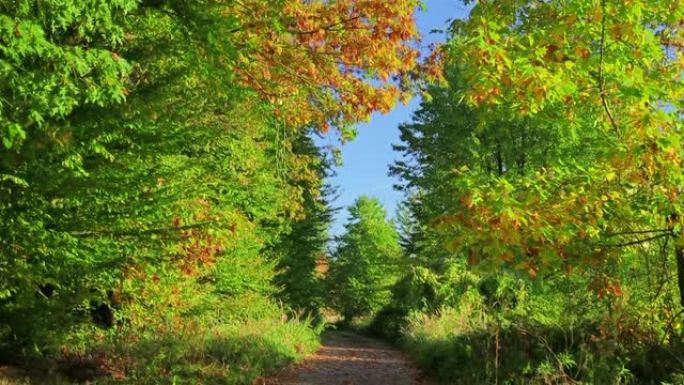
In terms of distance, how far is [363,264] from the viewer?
4725 centimetres

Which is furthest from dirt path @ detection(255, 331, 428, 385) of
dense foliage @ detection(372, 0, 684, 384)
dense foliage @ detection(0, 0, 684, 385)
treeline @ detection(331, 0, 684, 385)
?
dense foliage @ detection(372, 0, 684, 384)

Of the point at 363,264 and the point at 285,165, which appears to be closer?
the point at 285,165

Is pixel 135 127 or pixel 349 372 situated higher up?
pixel 135 127

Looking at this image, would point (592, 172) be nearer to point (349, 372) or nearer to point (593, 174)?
point (593, 174)

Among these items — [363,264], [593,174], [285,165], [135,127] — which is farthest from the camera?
[363,264]

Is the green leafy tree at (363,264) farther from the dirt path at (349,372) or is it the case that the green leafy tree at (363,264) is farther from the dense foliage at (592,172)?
the dense foliage at (592,172)

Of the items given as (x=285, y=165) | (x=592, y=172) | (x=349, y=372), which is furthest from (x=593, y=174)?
(x=349, y=372)

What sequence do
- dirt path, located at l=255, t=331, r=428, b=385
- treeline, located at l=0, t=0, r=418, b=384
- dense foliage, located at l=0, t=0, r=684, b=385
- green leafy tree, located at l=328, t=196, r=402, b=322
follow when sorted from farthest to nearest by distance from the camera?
green leafy tree, located at l=328, t=196, r=402, b=322 < dirt path, located at l=255, t=331, r=428, b=385 < dense foliage, located at l=0, t=0, r=684, b=385 < treeline, located at l=0, t=0, r=418, b=384

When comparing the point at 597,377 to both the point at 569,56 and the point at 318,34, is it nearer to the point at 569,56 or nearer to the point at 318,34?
the point at 569,56

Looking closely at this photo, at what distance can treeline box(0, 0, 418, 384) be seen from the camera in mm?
5344

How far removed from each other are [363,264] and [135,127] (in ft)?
132

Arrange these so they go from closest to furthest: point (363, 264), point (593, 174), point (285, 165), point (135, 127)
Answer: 1. point (593, 174)
2. point (135, 127)
3. point (285, 165)
4. point (363, 264)

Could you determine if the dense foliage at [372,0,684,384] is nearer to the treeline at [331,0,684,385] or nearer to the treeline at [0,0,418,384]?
the treeline at [331,0,684,385]

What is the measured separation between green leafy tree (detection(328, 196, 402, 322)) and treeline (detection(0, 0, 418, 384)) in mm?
32861
